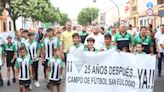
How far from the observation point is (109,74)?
8.70 meters

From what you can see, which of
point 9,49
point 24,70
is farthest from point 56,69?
point 9,49

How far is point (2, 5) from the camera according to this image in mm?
36031

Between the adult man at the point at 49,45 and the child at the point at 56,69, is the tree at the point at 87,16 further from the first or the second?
the child at the point at 56,69

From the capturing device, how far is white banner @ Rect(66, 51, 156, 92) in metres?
8.67

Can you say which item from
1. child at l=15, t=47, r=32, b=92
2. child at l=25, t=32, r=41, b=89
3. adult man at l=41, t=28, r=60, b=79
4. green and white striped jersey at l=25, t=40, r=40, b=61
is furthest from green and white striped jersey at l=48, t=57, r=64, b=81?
green and white striped jersey at l=25, t=40, r=40, b=61

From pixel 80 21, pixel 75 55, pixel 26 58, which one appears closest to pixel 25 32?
pixel 26 58

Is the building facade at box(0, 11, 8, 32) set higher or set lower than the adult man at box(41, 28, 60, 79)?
higher

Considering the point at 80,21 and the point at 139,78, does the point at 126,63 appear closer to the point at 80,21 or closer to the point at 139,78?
the point at 139,78

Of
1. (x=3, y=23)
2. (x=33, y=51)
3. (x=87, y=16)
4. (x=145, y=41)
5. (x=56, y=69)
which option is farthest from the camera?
(x=87, y=16)

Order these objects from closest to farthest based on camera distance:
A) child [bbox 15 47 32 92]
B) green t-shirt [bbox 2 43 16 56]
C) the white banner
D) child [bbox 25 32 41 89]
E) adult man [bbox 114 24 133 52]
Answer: the white banner < child [bbox 15 47 32 92] < adult man [bbox 114 24 133 52] < child [bbox 25 32 41 89] < green t-shirt [bbox 2 43 16 56]

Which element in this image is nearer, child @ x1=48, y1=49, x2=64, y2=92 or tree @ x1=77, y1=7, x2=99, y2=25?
child @ x1=48, y1=49, x2=64, y2=92

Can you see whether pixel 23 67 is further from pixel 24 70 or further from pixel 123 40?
pixel 123 40

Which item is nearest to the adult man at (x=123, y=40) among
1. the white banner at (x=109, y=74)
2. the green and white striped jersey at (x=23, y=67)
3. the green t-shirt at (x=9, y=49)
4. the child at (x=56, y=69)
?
the child at (x=56, y=69)

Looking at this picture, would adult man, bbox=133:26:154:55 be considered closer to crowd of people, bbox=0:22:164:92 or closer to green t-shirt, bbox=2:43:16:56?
crowd of people, bbox=0:22:164:92
